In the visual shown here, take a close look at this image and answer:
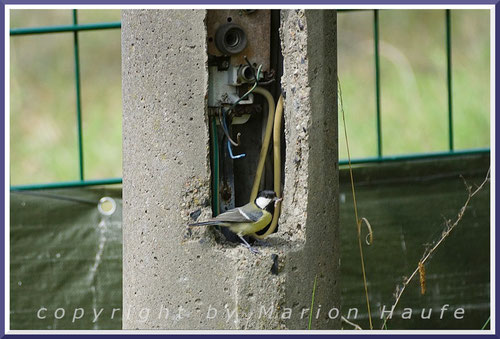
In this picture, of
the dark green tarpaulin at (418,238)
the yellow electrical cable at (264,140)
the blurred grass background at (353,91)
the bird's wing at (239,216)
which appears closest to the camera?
the bird's wing at (239,216)

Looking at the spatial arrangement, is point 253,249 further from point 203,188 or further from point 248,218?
point 203,188

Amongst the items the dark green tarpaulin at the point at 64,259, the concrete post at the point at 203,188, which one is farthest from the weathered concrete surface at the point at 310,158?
the dark green tarpaulin at the point at 64,259

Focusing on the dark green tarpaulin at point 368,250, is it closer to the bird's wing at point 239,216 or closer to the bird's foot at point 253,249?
the bird's wing at point 239,216

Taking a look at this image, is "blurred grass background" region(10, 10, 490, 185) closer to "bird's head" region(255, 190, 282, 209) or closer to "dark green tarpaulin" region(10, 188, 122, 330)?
"dark green tarpaulin" region(10, 188, 122, 330)

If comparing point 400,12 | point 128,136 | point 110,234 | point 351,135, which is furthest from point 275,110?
point 400,12

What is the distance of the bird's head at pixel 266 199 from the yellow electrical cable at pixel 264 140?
142mm

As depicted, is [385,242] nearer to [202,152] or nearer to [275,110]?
[275,110]

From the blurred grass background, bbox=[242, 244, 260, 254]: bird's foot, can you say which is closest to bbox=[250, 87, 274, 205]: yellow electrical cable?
bbox=[242, 244, 260, 254]: bird's foot

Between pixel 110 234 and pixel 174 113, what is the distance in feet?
6.79

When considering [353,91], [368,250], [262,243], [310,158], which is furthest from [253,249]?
[353,91]

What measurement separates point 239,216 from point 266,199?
180 mm

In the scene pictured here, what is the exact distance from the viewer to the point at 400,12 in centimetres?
912

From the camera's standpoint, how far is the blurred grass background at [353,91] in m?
7.98

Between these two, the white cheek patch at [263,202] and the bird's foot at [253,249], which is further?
the white cheek patch at [263,202]
